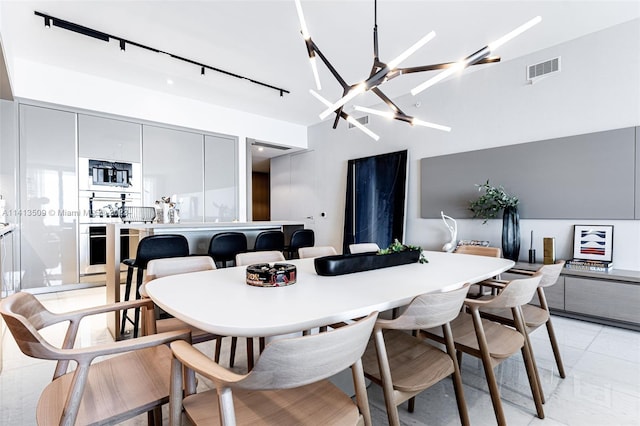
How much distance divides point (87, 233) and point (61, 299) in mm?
1001

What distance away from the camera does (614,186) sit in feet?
10.5

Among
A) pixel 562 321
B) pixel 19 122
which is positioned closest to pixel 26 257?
pixel 19 122

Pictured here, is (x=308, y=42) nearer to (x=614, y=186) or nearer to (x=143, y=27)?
(x=143, y=27)

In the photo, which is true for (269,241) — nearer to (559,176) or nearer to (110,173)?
(110,173)

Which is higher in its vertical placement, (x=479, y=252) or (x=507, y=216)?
(x=507, y=216)

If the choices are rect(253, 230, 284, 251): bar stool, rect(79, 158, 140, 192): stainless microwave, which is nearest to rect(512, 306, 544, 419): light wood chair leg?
rect(253, 230, 284, 251): bar stool

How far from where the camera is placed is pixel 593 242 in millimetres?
3320

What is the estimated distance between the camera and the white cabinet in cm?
450

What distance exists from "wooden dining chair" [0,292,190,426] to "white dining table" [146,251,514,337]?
183mm

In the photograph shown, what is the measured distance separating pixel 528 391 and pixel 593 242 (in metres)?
2.28

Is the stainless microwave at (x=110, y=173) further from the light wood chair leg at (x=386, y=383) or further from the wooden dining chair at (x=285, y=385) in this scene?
the light wood chair leg at (x=386, y=383)

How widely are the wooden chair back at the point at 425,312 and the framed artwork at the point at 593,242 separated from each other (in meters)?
3.03

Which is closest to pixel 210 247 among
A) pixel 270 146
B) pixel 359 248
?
pixel 359 248

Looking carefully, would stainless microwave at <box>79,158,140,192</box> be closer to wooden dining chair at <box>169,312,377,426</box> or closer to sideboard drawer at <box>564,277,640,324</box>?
wooden dining chair at <box>169,312,377,426</box>
